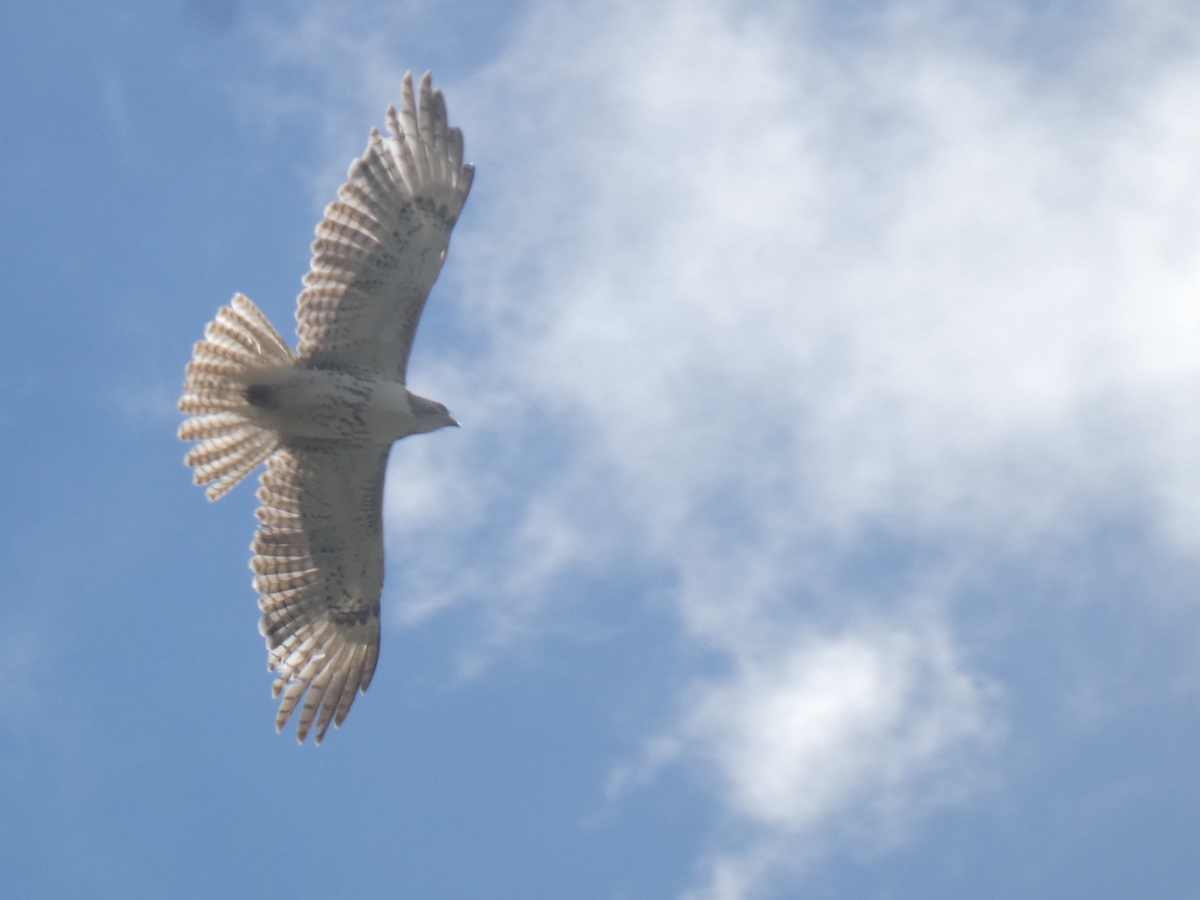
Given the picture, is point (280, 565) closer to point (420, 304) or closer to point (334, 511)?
point (334, 511)

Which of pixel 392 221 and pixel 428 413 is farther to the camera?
pixel 428 413

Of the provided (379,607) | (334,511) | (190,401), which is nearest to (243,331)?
(190,401)

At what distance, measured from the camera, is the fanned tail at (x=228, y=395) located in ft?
40.9

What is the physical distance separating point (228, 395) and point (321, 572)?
1.99m

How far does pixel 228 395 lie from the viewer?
12602 mm

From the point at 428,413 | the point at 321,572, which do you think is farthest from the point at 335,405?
the point at 321,572

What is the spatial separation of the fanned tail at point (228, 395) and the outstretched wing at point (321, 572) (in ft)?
1.06

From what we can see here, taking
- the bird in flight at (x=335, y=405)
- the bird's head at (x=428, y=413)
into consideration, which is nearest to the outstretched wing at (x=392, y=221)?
the bird in flight at (x=335, y=405)

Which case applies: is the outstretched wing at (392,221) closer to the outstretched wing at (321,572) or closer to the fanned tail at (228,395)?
the fanned tail at (228,395)

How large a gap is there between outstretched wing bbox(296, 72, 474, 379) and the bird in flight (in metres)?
0.01

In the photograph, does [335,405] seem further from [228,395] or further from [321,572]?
[321,572]

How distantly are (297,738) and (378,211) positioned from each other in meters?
4.83

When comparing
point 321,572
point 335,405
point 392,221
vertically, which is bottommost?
point 321,572

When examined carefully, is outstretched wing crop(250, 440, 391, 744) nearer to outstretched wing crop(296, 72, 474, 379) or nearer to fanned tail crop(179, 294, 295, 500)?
fanned tail crop(179, 294, 295, 500)
